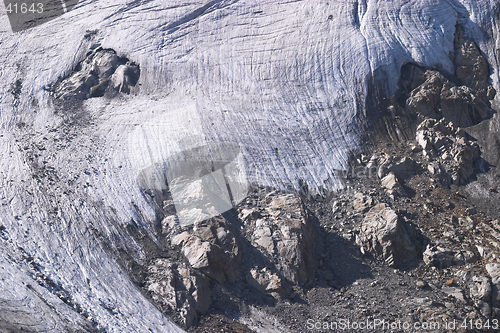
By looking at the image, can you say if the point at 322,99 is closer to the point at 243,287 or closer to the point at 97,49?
the point at 243,287

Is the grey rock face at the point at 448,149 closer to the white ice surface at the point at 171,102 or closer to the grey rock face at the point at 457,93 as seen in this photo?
the grey rock face at the point at 457,93

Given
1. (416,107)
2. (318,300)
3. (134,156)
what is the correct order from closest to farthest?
(318,300)
(134,156)
(416,107)

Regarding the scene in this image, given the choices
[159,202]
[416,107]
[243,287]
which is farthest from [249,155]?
[416,107]

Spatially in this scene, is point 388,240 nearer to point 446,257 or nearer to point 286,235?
point 446,257

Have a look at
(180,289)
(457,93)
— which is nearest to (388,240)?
(180,289)

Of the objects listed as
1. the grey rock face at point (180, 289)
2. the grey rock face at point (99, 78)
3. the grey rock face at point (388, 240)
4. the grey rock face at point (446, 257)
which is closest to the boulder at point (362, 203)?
the grey rock face at point (388, 240)
